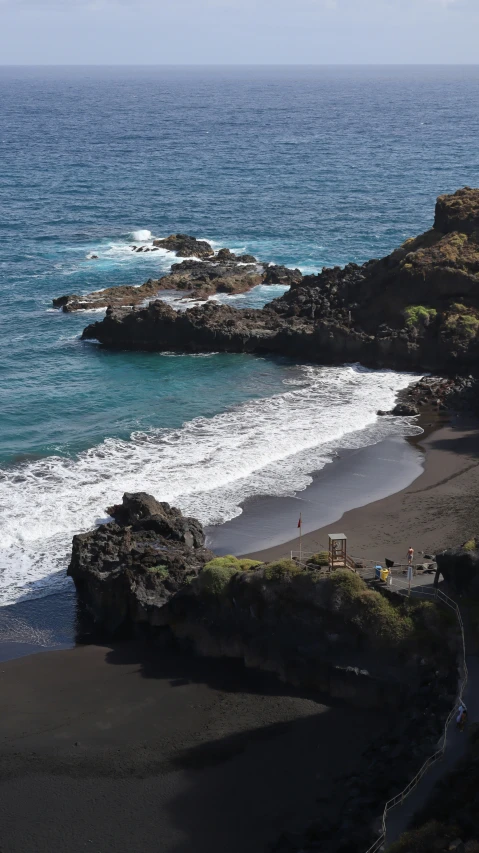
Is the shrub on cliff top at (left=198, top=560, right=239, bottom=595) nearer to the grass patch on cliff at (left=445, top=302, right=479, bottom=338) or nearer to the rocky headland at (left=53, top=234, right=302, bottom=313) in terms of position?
the grass patch on cliff at (left=445, top=302, right=479, bottom=338)

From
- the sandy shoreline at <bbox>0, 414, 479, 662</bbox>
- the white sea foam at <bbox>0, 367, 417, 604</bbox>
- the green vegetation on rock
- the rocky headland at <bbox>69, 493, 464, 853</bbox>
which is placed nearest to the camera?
the rocky headland at <bbox>69, 493, 464, 853</bbox>

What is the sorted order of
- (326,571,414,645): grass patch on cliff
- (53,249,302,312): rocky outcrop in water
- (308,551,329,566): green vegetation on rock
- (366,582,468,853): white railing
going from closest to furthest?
1. (366,582,468,853): white railing
2. (326,571,414,645): grass patch on cliff
3. (308,551,329,566): green vegetation on rock
4. (53,249,302,312): rocky outcrop in water

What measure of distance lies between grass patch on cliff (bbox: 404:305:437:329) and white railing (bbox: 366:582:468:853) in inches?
1355

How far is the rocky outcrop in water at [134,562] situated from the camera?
35.6 meters

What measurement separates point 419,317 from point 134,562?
34.6 meters

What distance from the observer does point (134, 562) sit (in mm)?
36750

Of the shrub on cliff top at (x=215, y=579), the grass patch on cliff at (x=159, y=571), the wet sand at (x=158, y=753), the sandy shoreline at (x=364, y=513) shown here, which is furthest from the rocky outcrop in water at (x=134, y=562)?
the wet sand at (x=158, y=753)

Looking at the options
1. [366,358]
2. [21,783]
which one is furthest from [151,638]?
[366,358]

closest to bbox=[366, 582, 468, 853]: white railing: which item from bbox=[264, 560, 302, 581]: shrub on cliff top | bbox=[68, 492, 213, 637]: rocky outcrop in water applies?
bbox=[264, 560, 302, 581]: shrub on cliff top

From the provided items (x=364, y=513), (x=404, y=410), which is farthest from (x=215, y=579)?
(x=404, y=410)

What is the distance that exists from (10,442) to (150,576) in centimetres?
1881

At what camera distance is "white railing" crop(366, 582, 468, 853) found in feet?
78.9

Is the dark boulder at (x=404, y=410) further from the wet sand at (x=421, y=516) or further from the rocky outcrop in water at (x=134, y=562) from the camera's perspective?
the rocky outcrop in water at (x=134, y=562)

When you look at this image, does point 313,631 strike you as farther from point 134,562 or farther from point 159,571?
point 134,562
